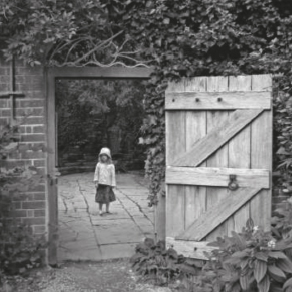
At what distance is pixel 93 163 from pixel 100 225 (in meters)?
9.78

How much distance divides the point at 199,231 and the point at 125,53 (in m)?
2.04

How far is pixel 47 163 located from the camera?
4.88 metres

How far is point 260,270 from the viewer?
337 cm

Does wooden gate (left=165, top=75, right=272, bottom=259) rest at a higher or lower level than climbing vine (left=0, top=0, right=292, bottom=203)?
lower

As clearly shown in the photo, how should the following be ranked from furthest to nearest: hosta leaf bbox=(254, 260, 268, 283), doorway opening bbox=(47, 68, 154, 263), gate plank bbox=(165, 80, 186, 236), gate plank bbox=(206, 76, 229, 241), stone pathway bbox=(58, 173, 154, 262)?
stone pathway bbox=(58, 173, 154, 262)
doorway opening bbox=(47, 68, 154, 263)
gate plank bbox=(165, 80, 186, 236)
gate plank bbox=(206, 76, 229, 241)
hosta leaf bbox=(254, 260, 268, 283)

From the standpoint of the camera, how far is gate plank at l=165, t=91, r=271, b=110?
4348 millimetres

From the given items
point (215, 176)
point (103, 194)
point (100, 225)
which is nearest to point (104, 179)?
point (103, 194)

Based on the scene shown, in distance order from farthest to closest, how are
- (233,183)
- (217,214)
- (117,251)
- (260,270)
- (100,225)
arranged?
(100,225) < (117,251) < (217,214) < (233,183) < (260,270)

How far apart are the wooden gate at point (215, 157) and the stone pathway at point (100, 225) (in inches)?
48.5

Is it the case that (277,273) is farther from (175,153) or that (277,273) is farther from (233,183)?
(175,153)

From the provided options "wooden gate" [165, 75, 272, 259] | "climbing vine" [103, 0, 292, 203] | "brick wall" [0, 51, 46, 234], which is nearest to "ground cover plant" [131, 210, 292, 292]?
"wooden gate" [165, 75, 272, 259]

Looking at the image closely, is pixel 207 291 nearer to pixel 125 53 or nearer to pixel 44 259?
pixel 44 259

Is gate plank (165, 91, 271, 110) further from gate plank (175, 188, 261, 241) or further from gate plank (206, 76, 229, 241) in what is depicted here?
gate plank (175, 188, 261, 241)

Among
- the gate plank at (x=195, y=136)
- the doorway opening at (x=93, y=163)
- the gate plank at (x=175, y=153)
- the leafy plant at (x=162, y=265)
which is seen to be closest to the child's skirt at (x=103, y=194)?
the doorway opening at (x=93, y=163)
